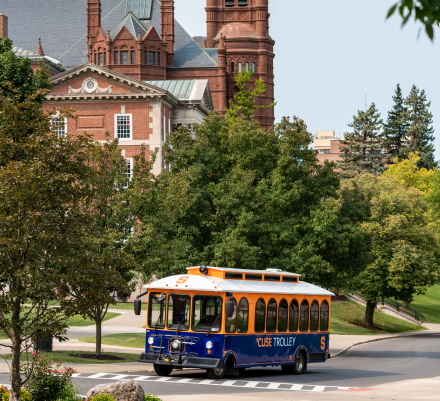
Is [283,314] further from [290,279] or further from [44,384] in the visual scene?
[44,384]

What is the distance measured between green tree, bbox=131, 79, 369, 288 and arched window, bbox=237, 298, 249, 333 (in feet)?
23.2

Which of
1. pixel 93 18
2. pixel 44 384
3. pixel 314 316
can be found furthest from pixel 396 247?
pixel 93 18

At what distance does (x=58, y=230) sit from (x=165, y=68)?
2753 inches

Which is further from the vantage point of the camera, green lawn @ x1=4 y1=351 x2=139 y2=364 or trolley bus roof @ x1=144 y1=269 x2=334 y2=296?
green lawn @ x1=4 y1=351 x2=139 y2=364

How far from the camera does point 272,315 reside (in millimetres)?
19594

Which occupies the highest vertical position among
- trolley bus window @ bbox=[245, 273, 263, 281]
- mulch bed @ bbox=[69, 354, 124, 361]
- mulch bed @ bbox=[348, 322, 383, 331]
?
trolley bus window @ bbox=[245, 273, 263, 281]

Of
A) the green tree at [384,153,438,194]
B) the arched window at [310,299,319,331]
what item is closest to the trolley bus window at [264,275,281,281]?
the arched window at [310,299,319,331]

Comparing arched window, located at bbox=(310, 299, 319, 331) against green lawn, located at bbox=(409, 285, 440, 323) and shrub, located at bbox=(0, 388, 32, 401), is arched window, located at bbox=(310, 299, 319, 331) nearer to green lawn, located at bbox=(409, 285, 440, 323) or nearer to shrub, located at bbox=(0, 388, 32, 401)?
shrub, located at bbox=(0, 388, 32, 401)

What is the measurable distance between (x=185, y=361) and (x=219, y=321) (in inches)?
54.0

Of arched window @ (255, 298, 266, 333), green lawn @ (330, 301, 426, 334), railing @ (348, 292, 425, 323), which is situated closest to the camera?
arched window @ (255, 298, 266, 333)

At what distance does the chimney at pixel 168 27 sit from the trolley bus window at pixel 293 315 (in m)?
64.2

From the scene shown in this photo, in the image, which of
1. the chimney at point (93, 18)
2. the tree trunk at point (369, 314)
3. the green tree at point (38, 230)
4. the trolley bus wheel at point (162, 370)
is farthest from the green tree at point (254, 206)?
the chimney at point (93, 18)

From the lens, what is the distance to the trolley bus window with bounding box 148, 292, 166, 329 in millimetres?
18297

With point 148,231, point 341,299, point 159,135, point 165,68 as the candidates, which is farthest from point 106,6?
point 148,231
